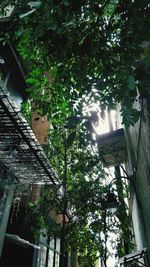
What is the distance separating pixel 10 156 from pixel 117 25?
6.09 metres

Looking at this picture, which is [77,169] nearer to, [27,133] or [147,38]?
[27,133]

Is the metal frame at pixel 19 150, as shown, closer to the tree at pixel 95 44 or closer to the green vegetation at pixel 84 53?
the green vegetation at pixel 84 53

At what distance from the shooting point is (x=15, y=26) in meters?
3.70

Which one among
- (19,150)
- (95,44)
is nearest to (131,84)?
(95,44)

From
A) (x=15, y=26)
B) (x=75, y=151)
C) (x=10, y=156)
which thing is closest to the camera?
(x=15, y=26)

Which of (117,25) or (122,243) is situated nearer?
(117,25)

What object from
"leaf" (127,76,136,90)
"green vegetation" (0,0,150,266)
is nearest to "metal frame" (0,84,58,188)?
"green vegetation" (0,0,150,266)

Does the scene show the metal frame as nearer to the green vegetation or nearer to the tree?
the green vegetation

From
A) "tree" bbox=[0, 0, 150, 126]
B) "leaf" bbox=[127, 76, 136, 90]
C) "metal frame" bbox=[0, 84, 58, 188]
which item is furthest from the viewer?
"metal frame" bbox=[0, 84, 58, 188]

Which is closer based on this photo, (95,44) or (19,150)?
(95,44)

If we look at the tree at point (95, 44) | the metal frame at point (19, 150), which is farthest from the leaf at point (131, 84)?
the metal frame at point (19, 150)

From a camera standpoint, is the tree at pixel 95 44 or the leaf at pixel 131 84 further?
the tree at pixel 95 44

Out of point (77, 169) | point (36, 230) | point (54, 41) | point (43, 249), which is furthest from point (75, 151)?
point (54, 41)

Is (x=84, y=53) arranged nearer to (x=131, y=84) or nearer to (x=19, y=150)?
(x=131, y=84)
